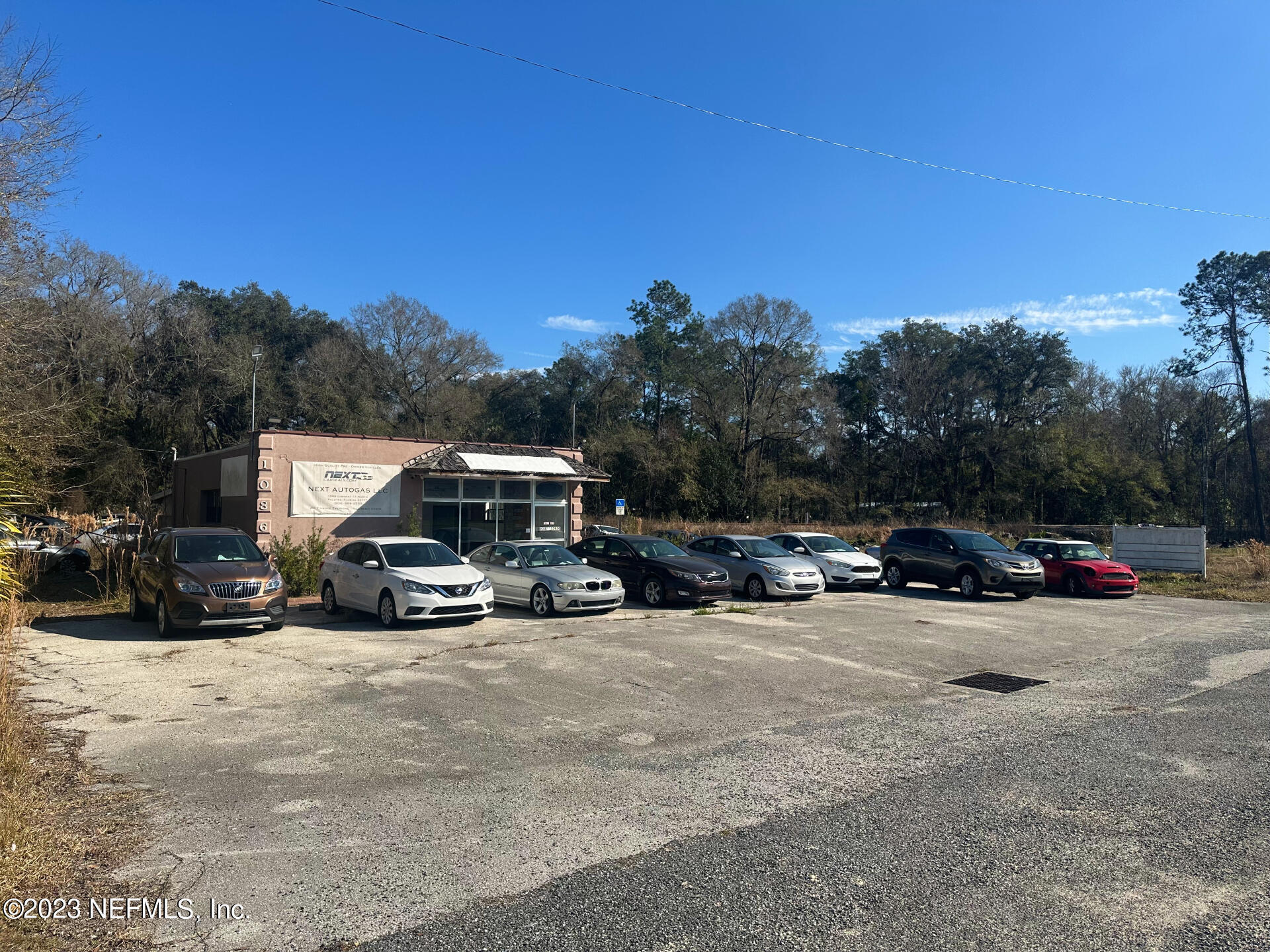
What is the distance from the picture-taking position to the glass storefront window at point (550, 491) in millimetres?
24344

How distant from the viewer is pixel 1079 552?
2166cm

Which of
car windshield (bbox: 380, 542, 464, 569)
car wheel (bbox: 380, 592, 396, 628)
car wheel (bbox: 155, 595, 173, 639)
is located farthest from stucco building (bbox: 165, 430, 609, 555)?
car wheel (bbox: 380, 592, 396, 628)

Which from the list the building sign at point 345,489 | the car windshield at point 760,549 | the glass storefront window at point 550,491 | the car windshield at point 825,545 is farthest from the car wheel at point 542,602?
the glass storefront window at point 550,491

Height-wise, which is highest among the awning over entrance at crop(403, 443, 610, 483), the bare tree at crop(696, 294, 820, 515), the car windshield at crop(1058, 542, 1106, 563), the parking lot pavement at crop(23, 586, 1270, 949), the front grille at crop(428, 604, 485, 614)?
the bare tree at crop(696, 294, 820, 515)

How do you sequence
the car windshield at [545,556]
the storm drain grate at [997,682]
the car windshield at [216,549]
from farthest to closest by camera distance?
the car windshield at [545,556], the car windshield at [216,549], the storm drain grate at [997,682]

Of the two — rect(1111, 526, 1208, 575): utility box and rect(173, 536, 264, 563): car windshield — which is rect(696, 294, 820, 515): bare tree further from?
rect(173, 536, 264, 563): car windshield

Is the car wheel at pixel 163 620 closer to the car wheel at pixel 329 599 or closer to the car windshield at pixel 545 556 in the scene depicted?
the car wheel at pixel 329 599

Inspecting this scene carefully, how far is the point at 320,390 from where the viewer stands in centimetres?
4812

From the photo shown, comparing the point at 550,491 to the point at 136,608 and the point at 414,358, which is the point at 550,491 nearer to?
the point at 136,608

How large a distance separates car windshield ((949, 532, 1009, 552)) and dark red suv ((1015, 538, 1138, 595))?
1.19 meters

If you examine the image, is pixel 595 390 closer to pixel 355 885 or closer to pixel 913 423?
pixel 913 423

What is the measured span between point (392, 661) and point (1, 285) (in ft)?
29.2

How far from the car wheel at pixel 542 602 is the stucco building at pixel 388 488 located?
7444 mm

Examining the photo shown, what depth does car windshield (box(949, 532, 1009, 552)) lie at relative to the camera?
65.3 feet
